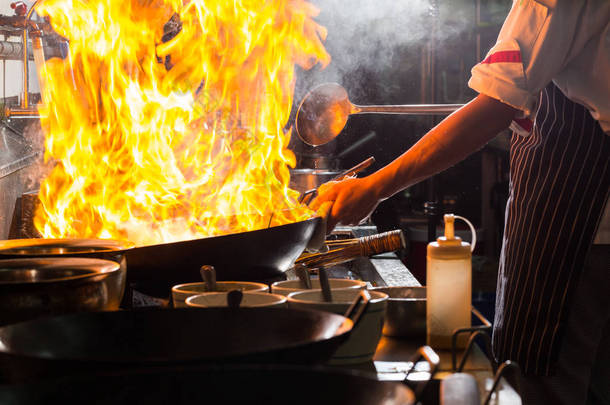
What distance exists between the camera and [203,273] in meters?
1.20

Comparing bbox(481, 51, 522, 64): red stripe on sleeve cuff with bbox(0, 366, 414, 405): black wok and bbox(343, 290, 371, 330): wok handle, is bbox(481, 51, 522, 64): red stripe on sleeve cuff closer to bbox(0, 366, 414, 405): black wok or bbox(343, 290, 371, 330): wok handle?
bbox(343, 290, 371, 330): wok handle

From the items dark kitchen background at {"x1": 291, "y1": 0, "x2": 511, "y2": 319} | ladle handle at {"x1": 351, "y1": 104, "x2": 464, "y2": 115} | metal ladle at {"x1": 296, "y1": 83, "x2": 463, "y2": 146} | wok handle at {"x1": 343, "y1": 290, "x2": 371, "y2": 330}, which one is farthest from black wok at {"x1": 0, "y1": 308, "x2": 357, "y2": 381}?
dark kitchen background at {"x1": 291, "y1": 0, "x2": 511, "y2": 319}

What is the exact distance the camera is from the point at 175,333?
804 mm

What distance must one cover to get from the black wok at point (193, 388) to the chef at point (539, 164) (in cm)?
128

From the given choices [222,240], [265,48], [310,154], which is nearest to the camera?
[222,240]

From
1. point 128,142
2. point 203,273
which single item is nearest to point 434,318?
point 203,273

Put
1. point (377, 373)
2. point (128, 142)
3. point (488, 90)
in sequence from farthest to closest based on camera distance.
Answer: point (128, 142) → point (488, 90) → point (377, 373)

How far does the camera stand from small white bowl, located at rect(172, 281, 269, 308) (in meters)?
1.15

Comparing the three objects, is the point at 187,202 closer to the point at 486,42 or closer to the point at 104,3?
the point at 104,3

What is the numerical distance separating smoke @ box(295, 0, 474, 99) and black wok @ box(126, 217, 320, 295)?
159 inches

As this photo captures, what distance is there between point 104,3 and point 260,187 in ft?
2.55

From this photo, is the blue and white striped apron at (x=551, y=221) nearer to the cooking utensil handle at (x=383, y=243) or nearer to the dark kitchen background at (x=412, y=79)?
the cooking utensil handle at (x=383, y=243)

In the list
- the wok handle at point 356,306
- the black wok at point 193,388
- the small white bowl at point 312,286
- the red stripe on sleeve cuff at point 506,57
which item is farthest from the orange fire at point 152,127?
the black wok at point 193,388

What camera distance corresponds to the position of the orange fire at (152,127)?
6.35ft
